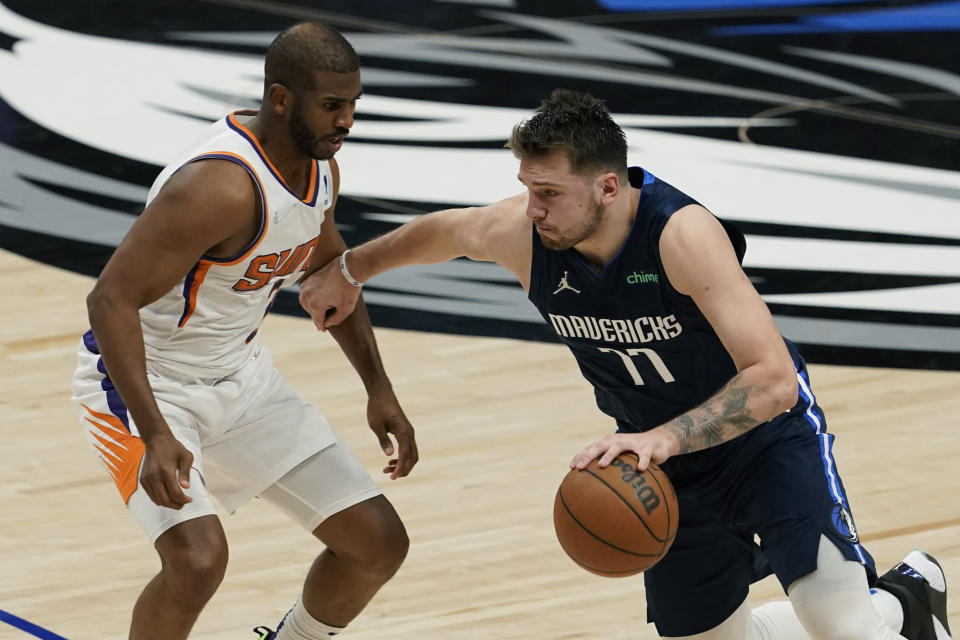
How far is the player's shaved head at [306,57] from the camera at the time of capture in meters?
4.46

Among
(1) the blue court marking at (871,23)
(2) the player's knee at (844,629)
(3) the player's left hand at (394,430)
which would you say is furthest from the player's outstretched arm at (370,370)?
(1) the blue court marking at (871,23)

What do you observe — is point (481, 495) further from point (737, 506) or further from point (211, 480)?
point (737, 506)

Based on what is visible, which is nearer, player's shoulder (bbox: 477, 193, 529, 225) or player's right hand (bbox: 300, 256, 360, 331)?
player's shoulder (bbox: 477, 193, 529, 225)

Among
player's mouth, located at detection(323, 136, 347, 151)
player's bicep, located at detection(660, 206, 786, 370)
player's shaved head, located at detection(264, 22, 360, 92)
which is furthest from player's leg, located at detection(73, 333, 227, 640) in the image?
player's bicep, located at detection(660, 206, 786, 370)

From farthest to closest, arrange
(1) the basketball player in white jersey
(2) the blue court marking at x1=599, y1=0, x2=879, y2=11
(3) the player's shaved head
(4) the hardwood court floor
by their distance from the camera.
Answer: (2) the blue court marking at x1=599, y1=0, x2=879, y2=11 < (4) the hardwood court floor < (3) the player's shaved head < (1) the basketball player in white jersey

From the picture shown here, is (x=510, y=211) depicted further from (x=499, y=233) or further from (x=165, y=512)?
(x=165, y=512)

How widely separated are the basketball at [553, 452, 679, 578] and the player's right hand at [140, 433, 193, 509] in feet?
3.06

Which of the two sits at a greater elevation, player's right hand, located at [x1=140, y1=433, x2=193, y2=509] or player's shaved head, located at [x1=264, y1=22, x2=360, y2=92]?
player's shaved head, located at [x1=264, y1=22, x2=360, y2=92]

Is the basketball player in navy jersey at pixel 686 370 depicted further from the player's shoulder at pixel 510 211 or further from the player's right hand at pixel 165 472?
the player's right hand at pixel 165 472

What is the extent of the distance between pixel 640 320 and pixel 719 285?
0.99 ft

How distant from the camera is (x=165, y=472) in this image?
4.23m

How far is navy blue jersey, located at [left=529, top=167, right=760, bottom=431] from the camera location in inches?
171

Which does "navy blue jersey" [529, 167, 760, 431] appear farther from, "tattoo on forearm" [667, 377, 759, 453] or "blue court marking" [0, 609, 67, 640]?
"blue court marking" [0, 609, 67, 640]

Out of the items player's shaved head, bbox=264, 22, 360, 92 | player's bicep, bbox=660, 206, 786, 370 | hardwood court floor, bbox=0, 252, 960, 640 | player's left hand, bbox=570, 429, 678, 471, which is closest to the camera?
player's left hand, bbox=570, 429, 678, 471
